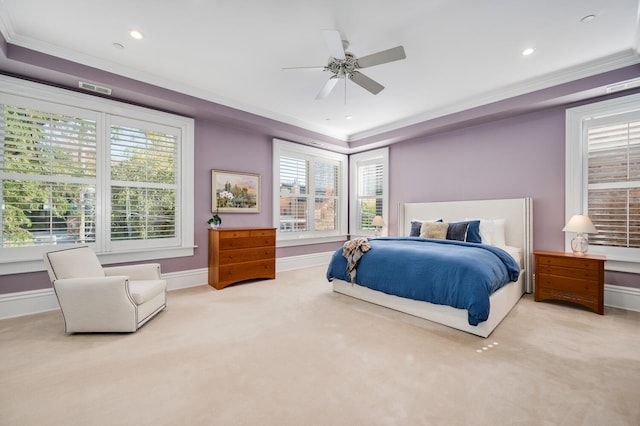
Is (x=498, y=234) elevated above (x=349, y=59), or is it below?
below

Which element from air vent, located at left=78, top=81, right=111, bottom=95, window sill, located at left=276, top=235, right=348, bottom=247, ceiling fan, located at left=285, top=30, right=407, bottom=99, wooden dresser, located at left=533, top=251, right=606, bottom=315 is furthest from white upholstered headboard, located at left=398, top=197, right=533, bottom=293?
air vent, located at left=78, top=81, right=111, bottom=95

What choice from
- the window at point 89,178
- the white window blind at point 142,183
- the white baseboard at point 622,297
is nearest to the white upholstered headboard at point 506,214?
the white baseboard at point 622,297

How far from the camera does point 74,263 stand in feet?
9.00

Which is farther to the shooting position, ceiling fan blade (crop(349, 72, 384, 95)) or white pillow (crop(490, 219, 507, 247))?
white pillow (crop(490, 219, 507, 247))

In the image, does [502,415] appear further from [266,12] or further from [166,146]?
[166,146]

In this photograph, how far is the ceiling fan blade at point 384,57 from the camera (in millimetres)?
2465

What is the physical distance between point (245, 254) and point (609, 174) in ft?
16.5

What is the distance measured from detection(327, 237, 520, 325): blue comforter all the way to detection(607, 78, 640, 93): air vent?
91.0 inches

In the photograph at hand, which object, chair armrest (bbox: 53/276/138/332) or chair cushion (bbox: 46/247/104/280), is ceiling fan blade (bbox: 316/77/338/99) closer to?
chair armrest (bbox: 53/276/138/332)

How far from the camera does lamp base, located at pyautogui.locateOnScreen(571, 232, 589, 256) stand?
3.43 metres

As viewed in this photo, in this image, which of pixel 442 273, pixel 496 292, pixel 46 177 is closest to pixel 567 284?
pixel 496 292

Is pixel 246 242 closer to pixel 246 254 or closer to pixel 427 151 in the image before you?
pixel 246 254

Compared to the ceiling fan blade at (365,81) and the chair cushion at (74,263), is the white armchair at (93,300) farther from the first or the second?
the ceiling fan blade at (365,81)

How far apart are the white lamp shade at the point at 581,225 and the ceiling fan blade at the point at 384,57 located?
287cm
